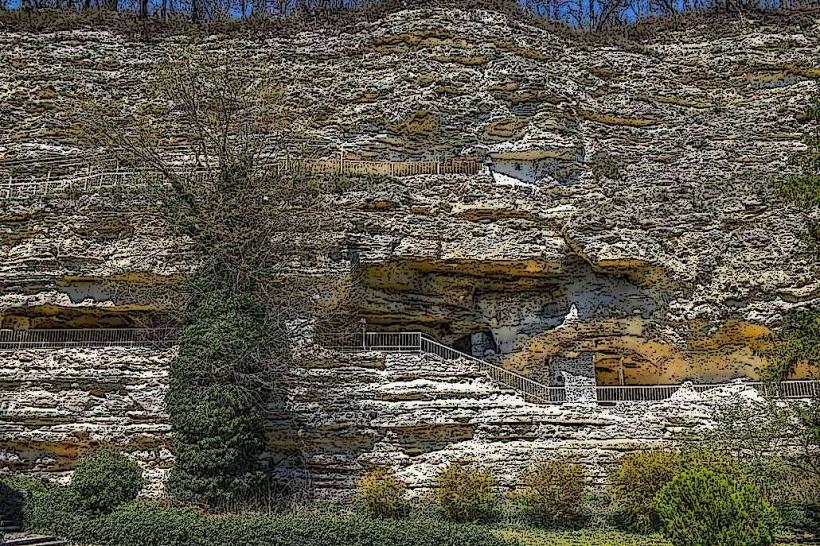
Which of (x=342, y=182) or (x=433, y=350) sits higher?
(x=342, y=182)

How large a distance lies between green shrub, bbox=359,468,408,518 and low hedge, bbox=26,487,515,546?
173cm

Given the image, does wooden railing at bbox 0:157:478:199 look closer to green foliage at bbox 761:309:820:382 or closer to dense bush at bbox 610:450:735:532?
dense bush at bbox 610:450:735:532

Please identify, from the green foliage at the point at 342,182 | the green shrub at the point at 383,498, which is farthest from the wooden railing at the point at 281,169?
the green shrub at the point at 383,498

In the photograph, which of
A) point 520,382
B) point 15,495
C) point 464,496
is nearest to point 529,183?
point 520,382

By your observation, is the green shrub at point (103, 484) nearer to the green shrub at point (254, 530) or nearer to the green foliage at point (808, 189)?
the green shrub at point (254, 530)

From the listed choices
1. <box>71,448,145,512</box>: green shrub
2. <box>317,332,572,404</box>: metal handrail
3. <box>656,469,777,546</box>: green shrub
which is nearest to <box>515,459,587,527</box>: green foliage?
<box>317,332,572,404</box>: metal handrail

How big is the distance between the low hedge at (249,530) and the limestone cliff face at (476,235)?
580 centimetres

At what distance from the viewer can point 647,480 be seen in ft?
60.6

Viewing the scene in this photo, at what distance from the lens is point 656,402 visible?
78.8 ft

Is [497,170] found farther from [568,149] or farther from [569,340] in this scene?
[569,340]

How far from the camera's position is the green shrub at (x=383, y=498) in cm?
1886

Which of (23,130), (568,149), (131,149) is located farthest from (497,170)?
(23,130)

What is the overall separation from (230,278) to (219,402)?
3.83 meters

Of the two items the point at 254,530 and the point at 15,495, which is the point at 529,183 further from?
the point at 15,495
